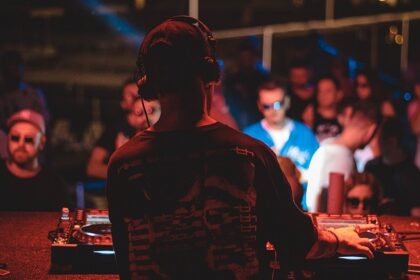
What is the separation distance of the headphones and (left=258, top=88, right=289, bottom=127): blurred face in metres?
3.20

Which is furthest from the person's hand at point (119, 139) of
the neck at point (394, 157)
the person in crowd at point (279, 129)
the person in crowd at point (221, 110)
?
the neck at point (394, 157)

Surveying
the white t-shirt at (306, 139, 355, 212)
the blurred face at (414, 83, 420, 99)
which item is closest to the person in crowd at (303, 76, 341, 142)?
the white t-shirt at (306, 139, 355, 212)

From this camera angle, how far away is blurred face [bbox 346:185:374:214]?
369 cm

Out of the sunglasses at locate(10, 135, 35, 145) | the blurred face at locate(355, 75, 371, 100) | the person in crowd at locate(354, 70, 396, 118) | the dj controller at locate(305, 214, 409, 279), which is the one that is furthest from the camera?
the blurred face at locate(355, 75, 371, 100)

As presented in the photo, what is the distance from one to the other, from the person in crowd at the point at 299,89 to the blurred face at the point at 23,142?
1.90 meters

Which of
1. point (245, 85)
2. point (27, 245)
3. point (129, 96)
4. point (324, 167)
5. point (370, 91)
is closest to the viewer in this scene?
point (27, 245)

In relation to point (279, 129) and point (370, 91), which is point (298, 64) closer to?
point (370, 91)

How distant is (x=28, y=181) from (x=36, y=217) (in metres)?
1.72

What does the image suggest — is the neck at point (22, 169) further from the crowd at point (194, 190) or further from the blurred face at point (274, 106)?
the crowd at point (194, 190)

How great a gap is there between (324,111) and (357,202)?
1685 mm

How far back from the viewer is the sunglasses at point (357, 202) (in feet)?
12.2

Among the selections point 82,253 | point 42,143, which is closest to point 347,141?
point 42,143

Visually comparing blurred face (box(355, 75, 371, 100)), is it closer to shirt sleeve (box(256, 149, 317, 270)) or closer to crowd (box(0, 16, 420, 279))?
crowd (box(0, 16, 420, 279))

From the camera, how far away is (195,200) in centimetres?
152
